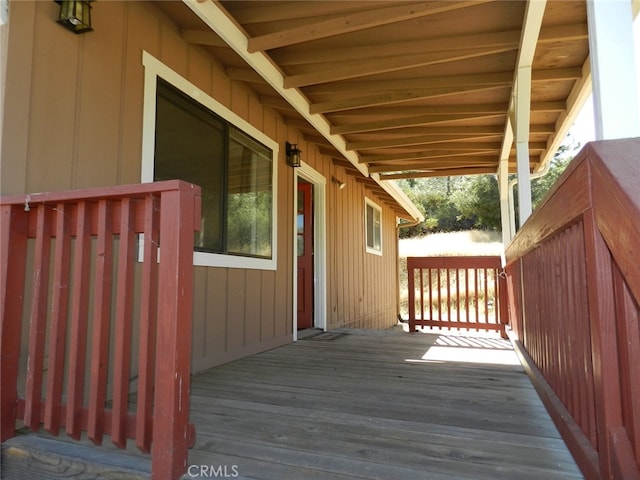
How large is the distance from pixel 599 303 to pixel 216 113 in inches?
111

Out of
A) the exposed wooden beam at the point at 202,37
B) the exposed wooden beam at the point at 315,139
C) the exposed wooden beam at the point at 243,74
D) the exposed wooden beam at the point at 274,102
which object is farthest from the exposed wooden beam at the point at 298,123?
the exposed wooden beam at the point at 202,37

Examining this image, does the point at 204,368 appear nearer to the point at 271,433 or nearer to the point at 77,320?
the point at 271,433

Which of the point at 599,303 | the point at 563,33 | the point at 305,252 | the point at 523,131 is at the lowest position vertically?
the point at 599,303

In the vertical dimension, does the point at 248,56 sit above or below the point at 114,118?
above

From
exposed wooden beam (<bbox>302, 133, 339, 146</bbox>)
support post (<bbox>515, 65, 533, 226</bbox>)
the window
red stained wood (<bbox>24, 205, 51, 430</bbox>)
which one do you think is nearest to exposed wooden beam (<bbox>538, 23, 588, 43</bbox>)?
support post (<bbox>515, 65, 533, 226</bbox>)

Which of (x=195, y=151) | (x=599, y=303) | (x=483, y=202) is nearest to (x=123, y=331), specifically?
(x=599, y=303)

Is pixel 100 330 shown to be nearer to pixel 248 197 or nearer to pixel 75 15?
pixel 75 15

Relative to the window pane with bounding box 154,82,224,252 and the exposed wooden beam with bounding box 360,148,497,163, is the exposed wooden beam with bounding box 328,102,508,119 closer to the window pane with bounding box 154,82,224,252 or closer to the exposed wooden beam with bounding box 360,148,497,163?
the exposed wooden beam with bounding box 360,148,497,163

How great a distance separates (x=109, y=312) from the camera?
4.54 feet

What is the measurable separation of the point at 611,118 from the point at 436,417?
1435 millimetres

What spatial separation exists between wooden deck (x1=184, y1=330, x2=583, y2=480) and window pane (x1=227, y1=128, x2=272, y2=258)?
102cm
